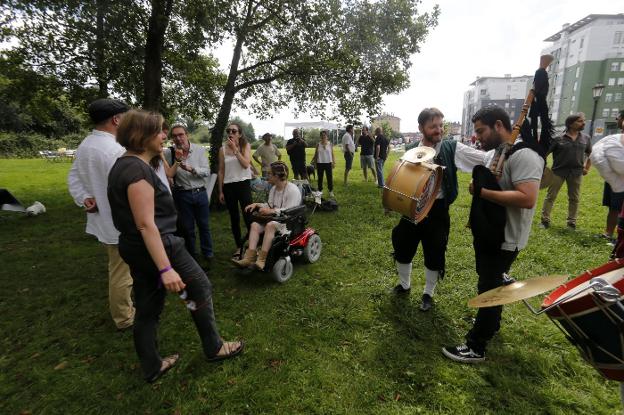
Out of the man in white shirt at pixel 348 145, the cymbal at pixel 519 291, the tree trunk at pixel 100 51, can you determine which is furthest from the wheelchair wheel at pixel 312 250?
the man in white shirt at pixel 348 145

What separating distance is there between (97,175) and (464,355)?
146 inches

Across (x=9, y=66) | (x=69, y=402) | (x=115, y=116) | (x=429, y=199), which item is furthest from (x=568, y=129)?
(x=9, y=66)

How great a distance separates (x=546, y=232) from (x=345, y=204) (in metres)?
4.50

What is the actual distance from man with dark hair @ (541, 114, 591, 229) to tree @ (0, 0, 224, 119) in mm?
7409

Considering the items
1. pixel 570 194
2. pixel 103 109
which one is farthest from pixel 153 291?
pixel 570 194

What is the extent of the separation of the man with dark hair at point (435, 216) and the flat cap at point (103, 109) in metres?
3.01

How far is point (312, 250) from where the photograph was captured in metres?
4.86

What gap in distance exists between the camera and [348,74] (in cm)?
853

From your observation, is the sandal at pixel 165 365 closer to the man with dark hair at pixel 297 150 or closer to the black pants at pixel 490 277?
the black pants at pixel 490 277

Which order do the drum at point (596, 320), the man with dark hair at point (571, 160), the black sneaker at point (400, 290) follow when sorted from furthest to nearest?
the man with dark hair at point (571, 160) < the black sneaker at point (400, 290) < the drum at point (596, 320)

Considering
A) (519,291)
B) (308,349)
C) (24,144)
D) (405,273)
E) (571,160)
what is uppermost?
(24,144)

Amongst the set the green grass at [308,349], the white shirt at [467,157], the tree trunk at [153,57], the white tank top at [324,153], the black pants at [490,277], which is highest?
the tree trunk at [153,57]

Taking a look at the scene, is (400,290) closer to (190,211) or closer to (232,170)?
(232,170)

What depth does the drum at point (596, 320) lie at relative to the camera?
1521mm
